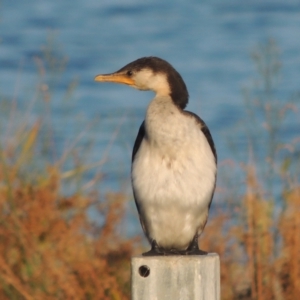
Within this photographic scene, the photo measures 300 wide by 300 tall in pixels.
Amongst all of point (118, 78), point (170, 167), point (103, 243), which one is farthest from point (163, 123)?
point (103, 243)

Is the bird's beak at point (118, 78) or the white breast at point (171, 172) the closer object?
the white breast at point (171, 172)

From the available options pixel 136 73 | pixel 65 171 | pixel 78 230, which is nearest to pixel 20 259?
pixel 78 230

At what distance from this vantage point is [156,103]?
5059 mm

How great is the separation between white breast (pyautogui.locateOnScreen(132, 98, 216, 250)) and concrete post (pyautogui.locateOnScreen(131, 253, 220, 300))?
83cm

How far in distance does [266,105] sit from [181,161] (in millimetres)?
1518

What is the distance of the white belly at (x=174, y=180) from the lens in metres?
4.82

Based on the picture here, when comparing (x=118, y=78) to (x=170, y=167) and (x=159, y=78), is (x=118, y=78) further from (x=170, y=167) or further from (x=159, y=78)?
(x=170, y=167)

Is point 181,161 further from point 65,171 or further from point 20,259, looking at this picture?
point 65,171

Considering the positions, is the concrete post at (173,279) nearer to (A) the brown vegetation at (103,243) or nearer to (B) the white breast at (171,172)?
(B) the white breast at (171,172)

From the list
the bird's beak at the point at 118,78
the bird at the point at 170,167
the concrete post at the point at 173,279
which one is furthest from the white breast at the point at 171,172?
the concrete post at the point at 173,279

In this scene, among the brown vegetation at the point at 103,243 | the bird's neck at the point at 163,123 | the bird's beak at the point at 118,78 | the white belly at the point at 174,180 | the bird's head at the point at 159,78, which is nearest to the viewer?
the white belly at the point at 174,180

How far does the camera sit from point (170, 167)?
191 inches

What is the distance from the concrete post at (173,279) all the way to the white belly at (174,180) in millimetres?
833

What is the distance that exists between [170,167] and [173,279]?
95 centimetres
